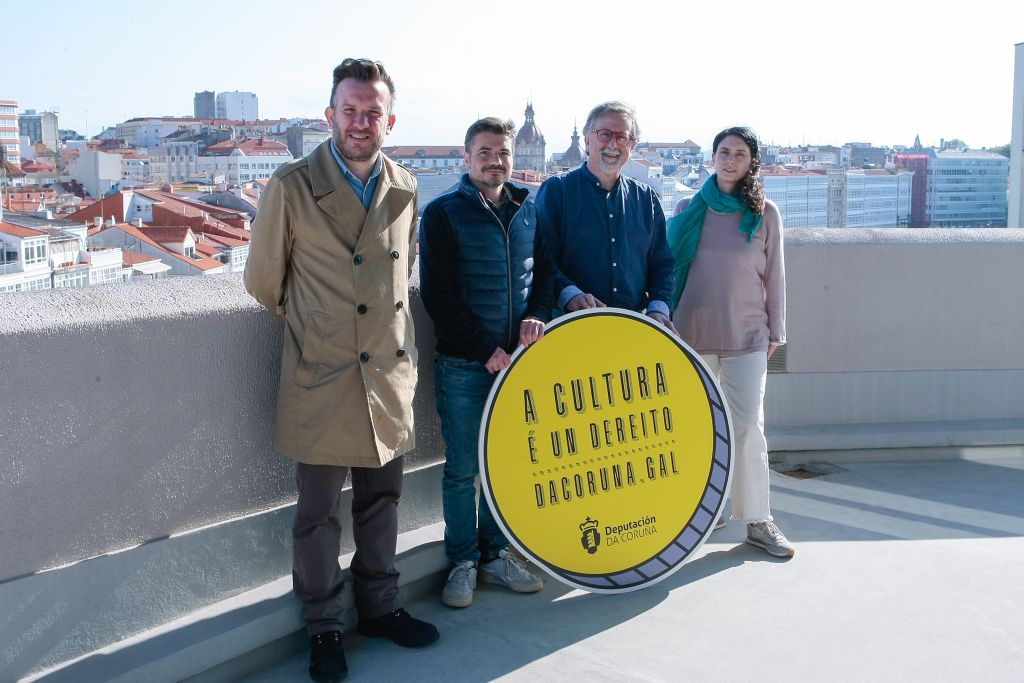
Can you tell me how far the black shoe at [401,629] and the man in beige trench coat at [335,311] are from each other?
154 millimetres

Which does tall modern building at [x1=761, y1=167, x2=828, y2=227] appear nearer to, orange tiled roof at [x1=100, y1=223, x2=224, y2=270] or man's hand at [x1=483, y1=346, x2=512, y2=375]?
orange tiled roof at [x1=100, y1=223, x2=224, y2=270]

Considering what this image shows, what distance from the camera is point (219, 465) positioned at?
276cm

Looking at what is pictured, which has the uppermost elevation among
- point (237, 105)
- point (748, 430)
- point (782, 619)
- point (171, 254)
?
point (237, 105)

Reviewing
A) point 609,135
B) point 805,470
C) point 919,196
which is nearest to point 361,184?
point 609,135

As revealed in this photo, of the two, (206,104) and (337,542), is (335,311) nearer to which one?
(337,542)

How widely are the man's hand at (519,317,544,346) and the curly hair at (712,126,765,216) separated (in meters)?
0.98

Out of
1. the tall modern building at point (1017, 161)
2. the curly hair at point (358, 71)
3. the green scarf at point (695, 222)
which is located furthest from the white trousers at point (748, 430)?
the tall modern building at point (1017, 161)

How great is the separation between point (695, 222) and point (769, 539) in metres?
1.08

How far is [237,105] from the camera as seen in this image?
543ft

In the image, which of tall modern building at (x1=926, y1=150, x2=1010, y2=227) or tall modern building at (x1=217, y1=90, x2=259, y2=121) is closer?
tall modern building at (x1=926, y1=150, x2=1010, y2=227)

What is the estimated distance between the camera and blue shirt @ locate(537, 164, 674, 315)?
3.21 metres

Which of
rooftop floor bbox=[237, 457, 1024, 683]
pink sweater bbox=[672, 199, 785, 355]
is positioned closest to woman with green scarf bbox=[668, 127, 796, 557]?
pink sweater bbox=[672, 199, 785, 355]

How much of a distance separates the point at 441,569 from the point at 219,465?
2.56 ft

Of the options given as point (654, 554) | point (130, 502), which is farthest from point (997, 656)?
point (130, 502)
